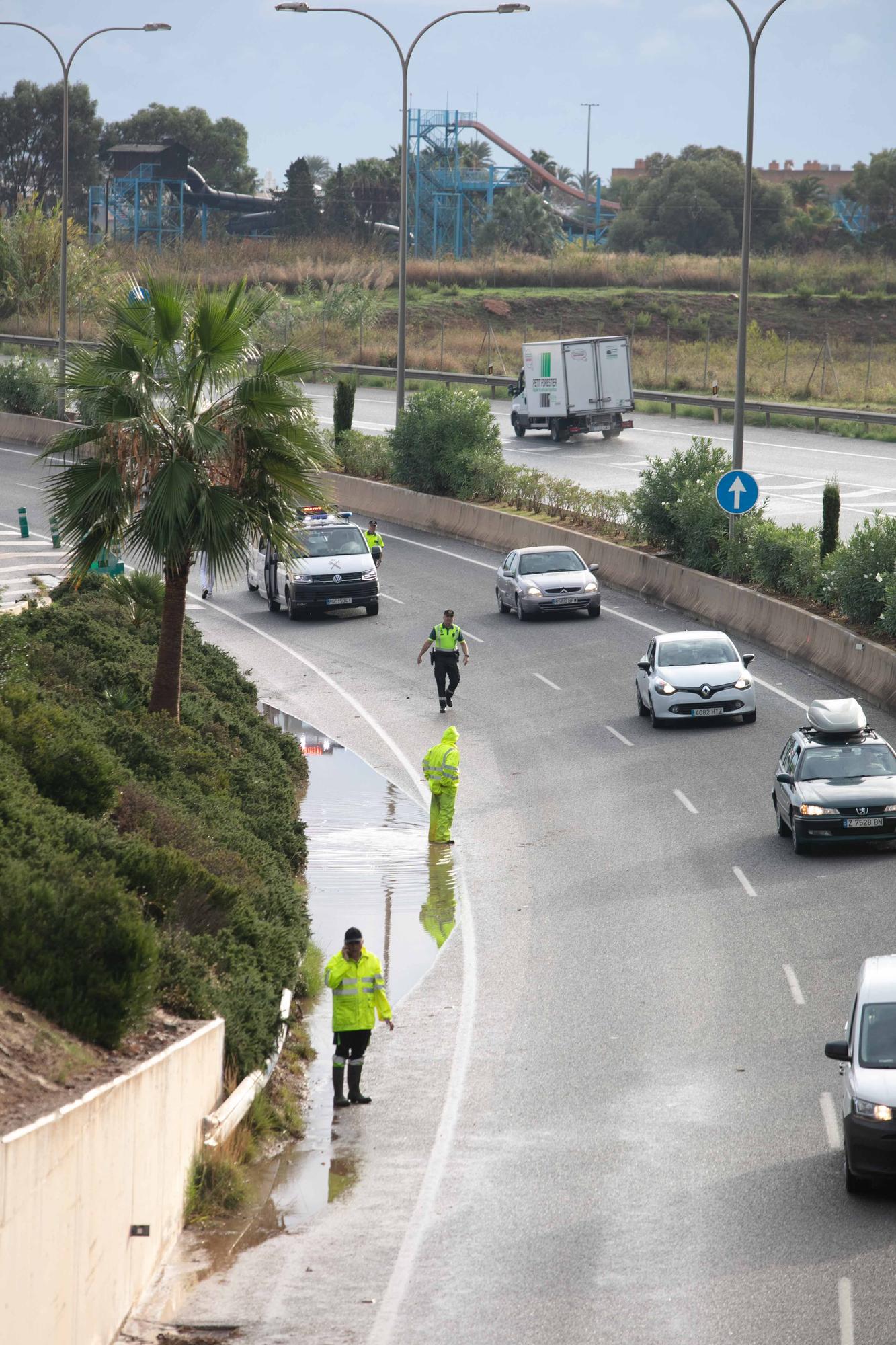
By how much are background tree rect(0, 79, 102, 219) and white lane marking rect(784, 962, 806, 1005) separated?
131 m

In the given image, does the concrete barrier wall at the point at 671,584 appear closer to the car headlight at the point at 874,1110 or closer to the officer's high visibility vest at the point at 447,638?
the officer's high visibility vest at the point at 447,638

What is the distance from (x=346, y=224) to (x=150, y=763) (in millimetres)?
116155

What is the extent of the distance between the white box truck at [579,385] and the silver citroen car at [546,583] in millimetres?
20049

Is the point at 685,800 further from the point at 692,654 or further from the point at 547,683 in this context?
the point at 547,683

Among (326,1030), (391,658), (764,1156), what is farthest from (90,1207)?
(391,658)

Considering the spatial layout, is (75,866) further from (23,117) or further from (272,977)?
(23,117)

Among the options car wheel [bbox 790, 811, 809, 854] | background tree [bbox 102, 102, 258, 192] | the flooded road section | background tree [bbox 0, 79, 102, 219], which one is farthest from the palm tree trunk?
background tree [bbox 102, 102, 258, 192]

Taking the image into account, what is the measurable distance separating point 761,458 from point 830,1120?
1578 inches

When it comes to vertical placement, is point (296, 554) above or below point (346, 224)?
below

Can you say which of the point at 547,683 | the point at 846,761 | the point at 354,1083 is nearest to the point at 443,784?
the point at 846,761

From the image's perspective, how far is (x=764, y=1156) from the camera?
12.2m

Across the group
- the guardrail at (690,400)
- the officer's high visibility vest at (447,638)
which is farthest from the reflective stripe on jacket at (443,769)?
the guardrail at (690,400)

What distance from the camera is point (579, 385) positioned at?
5550 centimetres

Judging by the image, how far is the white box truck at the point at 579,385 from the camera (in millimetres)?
55062
